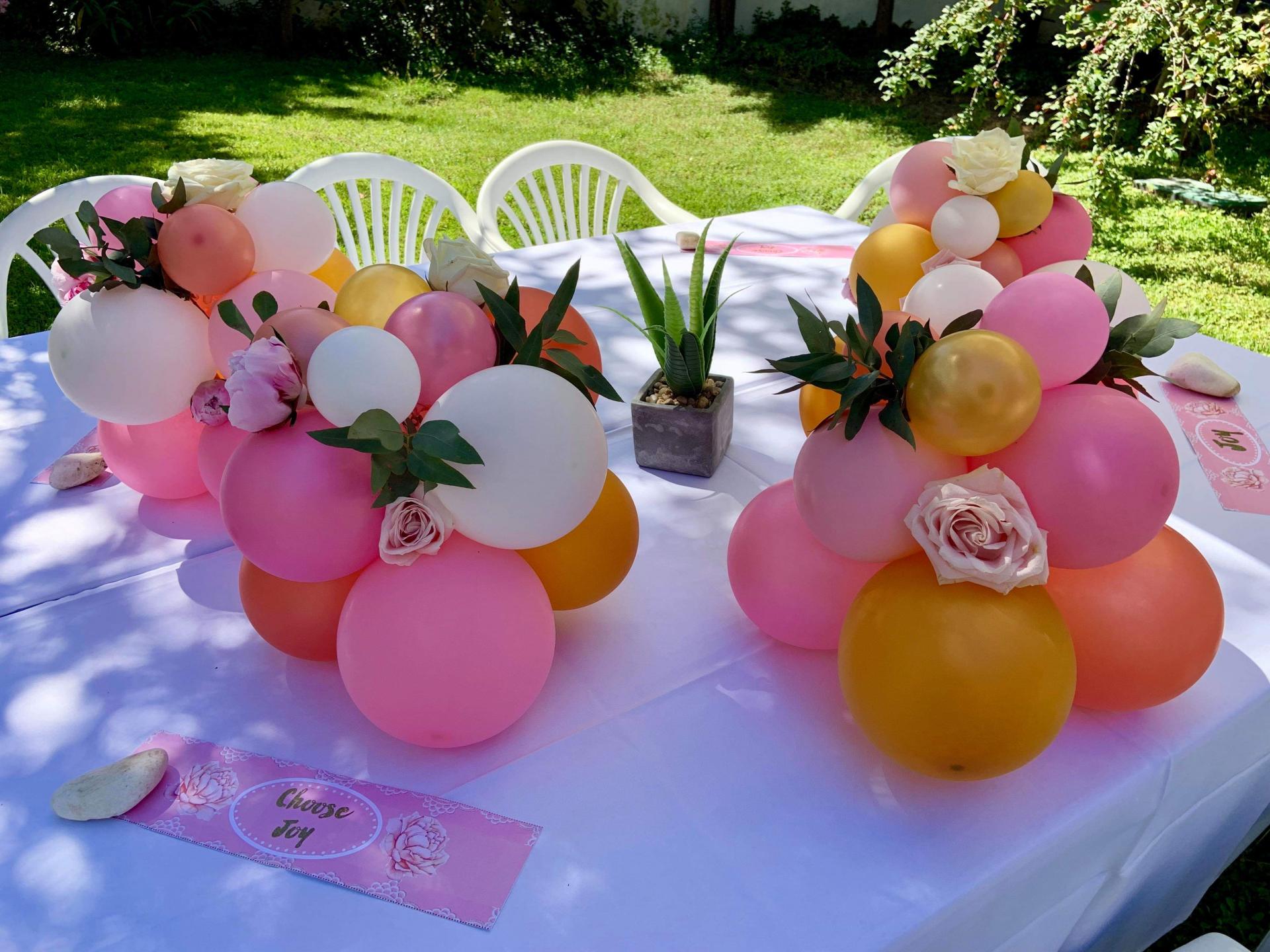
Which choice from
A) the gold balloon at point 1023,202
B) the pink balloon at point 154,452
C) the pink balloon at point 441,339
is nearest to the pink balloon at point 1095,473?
the pink balloon at point 441,339

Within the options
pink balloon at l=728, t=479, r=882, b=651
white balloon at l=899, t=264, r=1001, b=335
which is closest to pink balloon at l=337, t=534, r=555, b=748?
pink balloon at l=728, t=479, r=882, b=651

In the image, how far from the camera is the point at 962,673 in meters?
0.83

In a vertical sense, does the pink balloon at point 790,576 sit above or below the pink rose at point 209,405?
below

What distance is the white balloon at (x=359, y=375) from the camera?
34.7 inches

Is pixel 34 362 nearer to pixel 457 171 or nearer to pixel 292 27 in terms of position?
pixel 457 171

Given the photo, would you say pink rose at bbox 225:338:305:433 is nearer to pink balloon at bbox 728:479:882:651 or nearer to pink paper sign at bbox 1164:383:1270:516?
pink balloon at bbox 728:479:882:651

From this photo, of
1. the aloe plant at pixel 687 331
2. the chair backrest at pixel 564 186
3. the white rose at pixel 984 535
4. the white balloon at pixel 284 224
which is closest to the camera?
the white rose at pixel 984 535

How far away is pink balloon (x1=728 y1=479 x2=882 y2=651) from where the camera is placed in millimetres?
1036

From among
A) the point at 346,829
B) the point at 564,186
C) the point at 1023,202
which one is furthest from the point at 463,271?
the point at 564,186

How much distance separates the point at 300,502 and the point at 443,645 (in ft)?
0.65

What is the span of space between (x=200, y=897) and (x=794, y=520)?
27.6 inches

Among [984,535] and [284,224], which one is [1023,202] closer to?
[984,535]

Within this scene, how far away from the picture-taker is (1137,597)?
95 cm

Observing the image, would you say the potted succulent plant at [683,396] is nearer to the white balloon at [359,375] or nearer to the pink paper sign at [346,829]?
the white balloon at [359,375]
